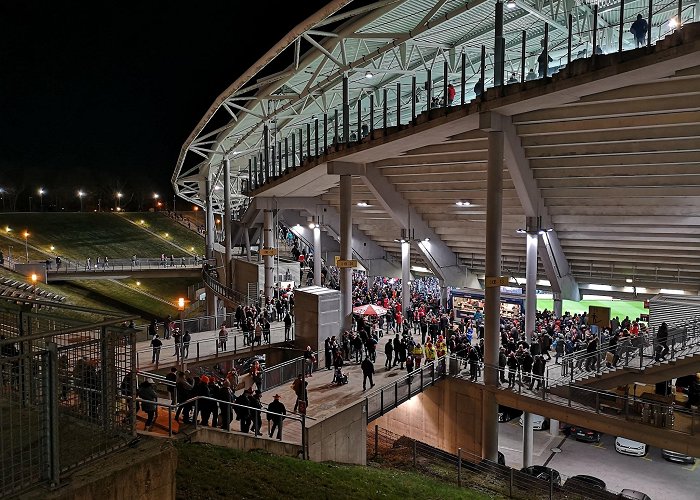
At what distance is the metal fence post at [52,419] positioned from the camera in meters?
4.15

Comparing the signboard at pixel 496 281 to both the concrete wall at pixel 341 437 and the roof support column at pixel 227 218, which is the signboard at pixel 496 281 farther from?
the roof support column at pixel 227 218

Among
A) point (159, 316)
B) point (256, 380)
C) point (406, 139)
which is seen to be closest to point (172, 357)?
point (256, 380)

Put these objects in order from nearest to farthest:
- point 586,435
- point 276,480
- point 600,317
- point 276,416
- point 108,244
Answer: point 276,480 < point 276,416 < point 586,435 < point 600,317 < point 108,244

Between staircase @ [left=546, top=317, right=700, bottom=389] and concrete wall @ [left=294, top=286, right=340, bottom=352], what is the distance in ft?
25.0

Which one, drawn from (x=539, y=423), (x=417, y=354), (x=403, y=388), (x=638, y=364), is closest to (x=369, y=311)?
(x=417, y=354)

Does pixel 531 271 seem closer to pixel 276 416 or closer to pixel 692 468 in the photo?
pixel 692 468

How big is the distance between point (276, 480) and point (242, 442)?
2445 mm

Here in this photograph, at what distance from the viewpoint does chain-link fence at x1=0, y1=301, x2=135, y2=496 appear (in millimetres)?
4160

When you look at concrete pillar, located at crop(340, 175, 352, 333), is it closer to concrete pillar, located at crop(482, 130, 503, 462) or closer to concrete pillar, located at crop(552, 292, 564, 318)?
concrete pillar, located at crop(482, 130, 503, 462)

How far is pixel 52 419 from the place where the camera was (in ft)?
13.7

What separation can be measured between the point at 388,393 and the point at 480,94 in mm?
9301

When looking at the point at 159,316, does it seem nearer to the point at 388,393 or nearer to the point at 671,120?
the point at 388,393

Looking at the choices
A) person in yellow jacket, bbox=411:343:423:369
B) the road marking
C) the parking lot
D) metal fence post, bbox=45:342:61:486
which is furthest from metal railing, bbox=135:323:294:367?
the road marking

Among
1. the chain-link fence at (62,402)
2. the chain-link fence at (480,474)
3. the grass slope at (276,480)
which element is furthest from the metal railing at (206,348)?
the chain-link fence at (62,402)
